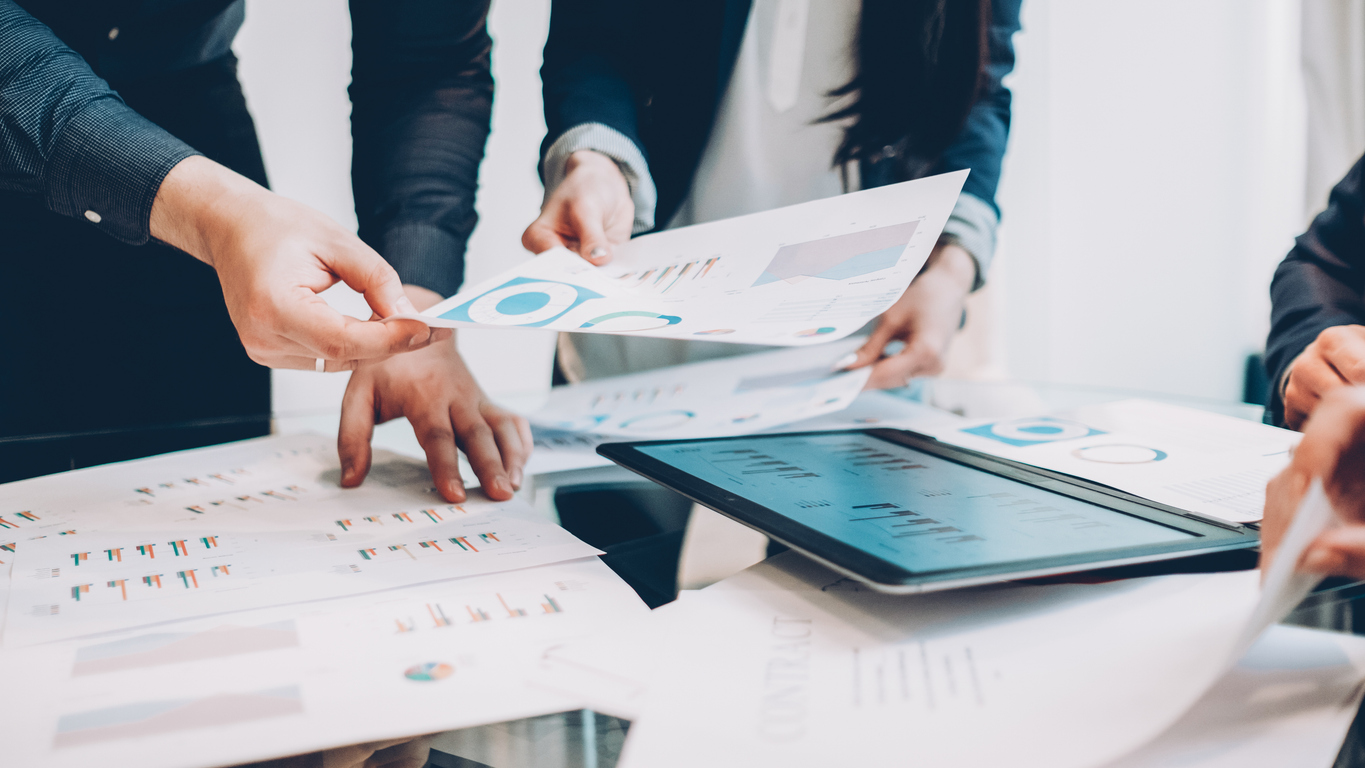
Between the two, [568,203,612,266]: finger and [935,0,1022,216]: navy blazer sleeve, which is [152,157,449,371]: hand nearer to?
[568,203,612,266]: finger

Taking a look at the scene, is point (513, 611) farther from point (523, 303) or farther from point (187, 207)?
point (187, 207)

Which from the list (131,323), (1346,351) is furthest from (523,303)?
(131,323)

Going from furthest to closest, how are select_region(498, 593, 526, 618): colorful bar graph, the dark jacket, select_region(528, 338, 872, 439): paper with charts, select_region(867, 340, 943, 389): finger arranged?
the dark jacket, select_region(867, 340, 943, 389): finger, select_region(528, 338, 872, 439): paper with charts, select_region(498, 593, 526, 618): colorful bar graph

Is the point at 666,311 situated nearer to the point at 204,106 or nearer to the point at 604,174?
the point at 604,174

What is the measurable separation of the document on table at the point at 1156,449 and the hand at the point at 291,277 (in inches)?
16.7

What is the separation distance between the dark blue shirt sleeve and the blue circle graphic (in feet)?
0.91

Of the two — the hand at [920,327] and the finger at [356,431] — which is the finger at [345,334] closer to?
the finger at [356,431]

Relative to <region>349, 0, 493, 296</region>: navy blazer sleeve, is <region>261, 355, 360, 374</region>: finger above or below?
below

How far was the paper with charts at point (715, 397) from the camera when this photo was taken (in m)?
0.67

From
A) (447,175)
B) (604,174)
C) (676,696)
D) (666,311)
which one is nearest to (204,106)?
(447,175)

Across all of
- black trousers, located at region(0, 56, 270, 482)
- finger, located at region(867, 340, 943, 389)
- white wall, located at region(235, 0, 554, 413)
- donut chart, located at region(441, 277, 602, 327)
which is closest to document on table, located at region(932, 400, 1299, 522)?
finger, located at region(867, 340, 943, 389)

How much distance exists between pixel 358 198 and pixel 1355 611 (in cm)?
94

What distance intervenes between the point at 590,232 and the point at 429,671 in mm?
485

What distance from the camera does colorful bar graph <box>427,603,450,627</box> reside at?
1.07ft
